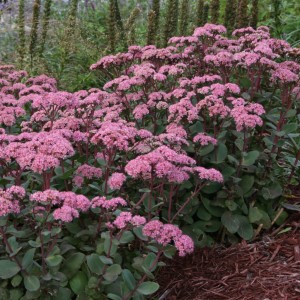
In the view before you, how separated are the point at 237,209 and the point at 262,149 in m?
0.50

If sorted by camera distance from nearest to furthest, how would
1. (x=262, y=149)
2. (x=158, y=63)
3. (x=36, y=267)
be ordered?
(x=36, y=267)
(x=262, y=149)
(x=158, y=63)

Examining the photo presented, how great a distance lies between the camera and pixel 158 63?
164 inches

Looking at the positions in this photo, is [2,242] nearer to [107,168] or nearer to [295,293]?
[107,168]

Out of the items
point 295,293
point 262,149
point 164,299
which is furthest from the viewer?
point 262,149

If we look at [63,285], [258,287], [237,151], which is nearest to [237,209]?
[237,151]

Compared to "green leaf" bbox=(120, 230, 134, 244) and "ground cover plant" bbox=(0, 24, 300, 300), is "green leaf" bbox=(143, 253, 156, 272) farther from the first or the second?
"green leaf" bbox=(120, 230, 134, 244)

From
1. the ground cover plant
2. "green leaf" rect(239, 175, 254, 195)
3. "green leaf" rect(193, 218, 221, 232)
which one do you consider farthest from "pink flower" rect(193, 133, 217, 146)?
"green leaf" rect(193, 218, 221, 232)

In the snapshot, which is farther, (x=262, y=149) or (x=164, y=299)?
(x=262, y=149)

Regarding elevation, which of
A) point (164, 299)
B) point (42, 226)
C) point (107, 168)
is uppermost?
point (107, 168)

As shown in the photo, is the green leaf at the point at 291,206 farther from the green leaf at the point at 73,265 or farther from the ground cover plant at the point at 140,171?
the green leaf at the point at 73,265

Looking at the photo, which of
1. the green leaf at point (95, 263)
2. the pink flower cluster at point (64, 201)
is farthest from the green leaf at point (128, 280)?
the pink flower cluster at point (64, 201)

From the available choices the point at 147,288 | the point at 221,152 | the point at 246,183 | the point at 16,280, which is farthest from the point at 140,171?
the point at 246,183

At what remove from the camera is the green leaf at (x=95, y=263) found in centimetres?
253

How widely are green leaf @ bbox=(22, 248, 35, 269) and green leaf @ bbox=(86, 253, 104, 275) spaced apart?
0.86 ft
